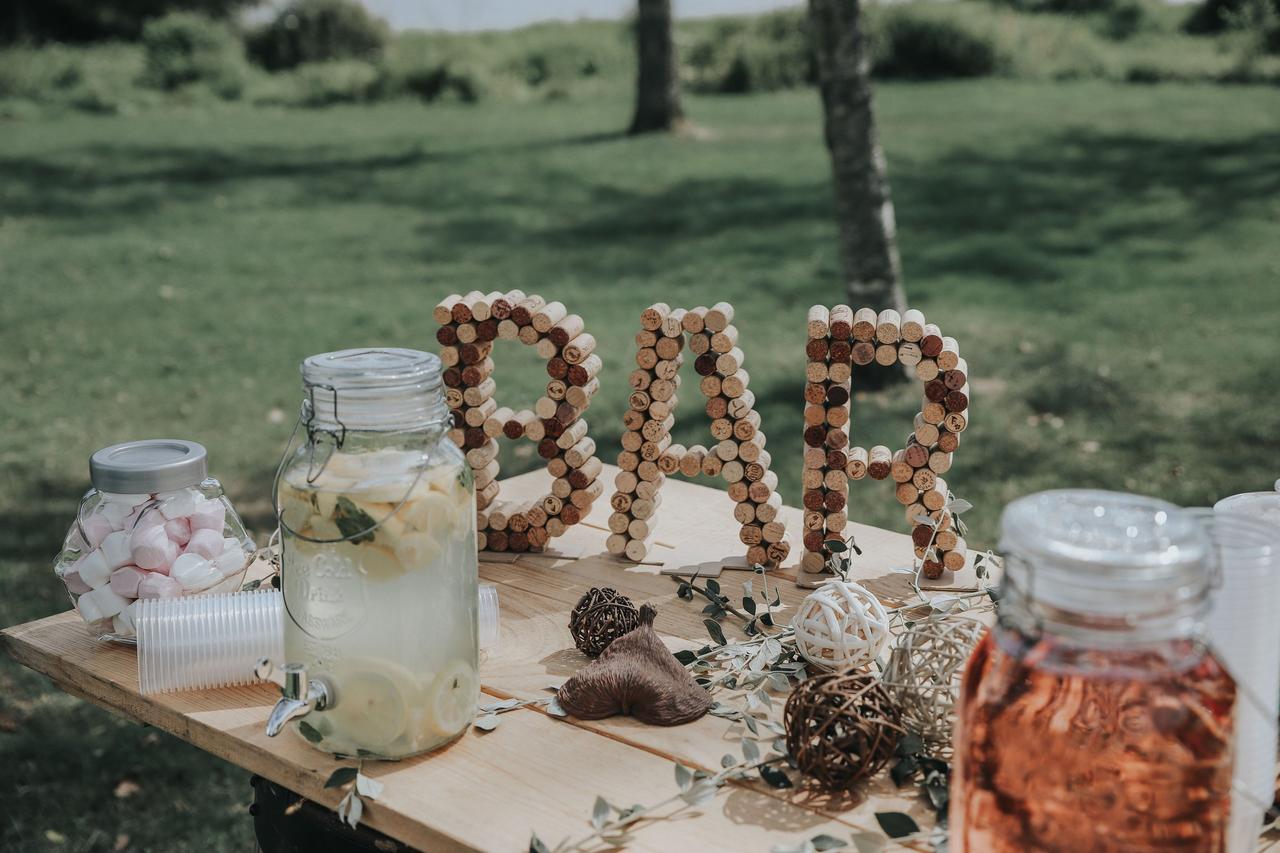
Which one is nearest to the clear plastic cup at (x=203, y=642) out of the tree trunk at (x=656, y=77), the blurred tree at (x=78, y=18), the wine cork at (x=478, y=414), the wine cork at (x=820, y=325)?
the wine cork at (x=478, y=414)

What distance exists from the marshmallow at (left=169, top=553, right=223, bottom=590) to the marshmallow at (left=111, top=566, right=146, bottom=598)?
0.17 ft

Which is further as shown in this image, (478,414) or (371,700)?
(478,414)

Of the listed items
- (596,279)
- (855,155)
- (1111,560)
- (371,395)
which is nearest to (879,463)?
(371,395)

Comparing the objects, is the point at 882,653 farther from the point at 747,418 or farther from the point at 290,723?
the point at 290,723

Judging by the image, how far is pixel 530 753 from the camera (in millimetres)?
1607

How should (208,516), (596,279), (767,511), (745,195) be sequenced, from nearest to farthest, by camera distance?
1. (208,516)
2. (767,511)
3. (596,279)
4. (745,195)

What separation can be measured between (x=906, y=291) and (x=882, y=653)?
6.12 m

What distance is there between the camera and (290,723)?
1.67 metres

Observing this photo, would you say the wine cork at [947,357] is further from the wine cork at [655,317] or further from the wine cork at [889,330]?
the wine cork at [655,317]

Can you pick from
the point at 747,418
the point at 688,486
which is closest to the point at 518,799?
the point at 747,418

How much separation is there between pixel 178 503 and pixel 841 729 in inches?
43.1

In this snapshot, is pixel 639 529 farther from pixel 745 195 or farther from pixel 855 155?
pixel 745 195

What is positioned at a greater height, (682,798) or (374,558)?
(374,558)

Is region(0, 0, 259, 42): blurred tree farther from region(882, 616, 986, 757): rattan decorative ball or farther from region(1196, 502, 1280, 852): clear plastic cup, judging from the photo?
region(1196, 502, 1280, 852): clear plastic cup
